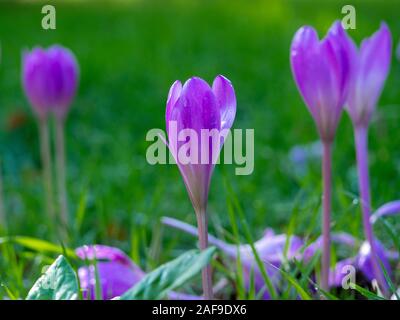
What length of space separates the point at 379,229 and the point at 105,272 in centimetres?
43

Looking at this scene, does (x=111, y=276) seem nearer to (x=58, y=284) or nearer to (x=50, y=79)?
(x=58, y=284)

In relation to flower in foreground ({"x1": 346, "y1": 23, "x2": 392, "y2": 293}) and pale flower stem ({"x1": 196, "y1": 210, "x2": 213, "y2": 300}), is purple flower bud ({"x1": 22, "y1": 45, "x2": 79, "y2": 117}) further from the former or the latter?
pale flower stem ({"x1": 196, "y1": 210, "x2": 213, "y2": 300})

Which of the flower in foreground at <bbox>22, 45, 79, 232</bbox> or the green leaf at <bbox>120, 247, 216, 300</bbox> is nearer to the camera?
the green leaf at <bbox>120, 247, 216, 300</bbox>

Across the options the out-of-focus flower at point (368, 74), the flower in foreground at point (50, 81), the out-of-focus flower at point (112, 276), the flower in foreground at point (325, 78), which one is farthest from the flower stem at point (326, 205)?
the flower in foreground at point (50, 81)

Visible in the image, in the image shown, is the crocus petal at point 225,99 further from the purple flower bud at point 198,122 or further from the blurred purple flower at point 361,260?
the blurred purple flower at point 361,260

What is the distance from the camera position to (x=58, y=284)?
634 mm

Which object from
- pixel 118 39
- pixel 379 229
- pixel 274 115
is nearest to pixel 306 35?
pixel 379 229

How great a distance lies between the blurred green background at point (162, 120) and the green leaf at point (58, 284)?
0.73 ft

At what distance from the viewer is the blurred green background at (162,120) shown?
1.26 meters

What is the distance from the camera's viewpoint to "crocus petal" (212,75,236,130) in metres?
0.59

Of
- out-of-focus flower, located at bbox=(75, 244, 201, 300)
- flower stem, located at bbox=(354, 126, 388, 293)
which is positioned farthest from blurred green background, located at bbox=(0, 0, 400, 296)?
out-of-focus flower, located at bbox=(75, 244, 201, 300)

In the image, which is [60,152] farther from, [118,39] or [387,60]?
[118,39]

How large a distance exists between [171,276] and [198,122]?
0.12 metres

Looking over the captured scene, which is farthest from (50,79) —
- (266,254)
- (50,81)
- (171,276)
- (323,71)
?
(171,276)
